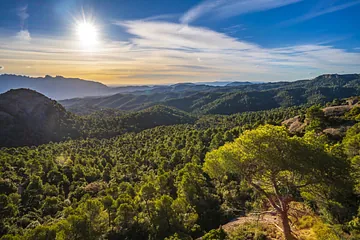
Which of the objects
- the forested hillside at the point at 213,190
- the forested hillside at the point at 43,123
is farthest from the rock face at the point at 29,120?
the forested hillside at the point at 213,190

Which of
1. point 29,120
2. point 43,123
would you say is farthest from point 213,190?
point 29,120

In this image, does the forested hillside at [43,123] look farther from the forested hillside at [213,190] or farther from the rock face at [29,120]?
the forested hillside at [213,190]

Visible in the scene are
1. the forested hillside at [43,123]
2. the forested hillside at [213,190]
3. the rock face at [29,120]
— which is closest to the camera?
the forested hillside at [213,190]

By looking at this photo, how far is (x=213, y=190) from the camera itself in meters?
39.7

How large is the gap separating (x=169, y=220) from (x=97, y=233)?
10175mm

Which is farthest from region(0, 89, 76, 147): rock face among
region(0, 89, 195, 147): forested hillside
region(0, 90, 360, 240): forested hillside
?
Answer: region(0, 90, 360, 240): forested hillside

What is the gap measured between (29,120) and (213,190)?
151653mm

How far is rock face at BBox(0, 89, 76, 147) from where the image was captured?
433 feet

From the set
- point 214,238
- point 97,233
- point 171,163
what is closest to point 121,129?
point 171,163

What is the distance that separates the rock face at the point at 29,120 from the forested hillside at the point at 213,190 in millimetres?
71003

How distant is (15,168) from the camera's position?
2677 inches

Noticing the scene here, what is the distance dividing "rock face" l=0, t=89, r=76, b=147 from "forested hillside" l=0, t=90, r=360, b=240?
71.0m

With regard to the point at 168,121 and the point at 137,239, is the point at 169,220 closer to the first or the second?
the point at 137,239

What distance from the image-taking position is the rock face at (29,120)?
5197 inches
